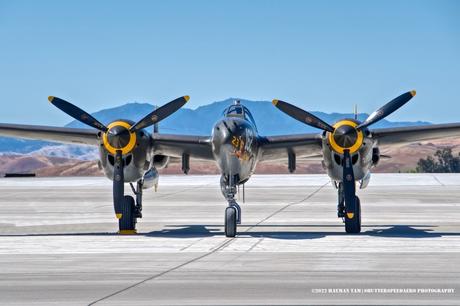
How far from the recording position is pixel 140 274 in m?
16.1

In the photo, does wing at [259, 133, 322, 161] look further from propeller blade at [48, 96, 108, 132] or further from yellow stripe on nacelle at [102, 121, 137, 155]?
propeller blade at [48, 96, 108, 132]

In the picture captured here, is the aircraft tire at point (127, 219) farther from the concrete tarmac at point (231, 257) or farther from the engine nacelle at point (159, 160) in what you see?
the engine nacelle at point (159, 160)

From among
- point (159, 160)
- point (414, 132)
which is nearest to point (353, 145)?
point (414, 132)

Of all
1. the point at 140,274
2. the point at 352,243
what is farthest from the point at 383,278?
the point at 352,243

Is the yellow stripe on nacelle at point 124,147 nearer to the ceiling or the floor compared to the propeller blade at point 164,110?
nearer to the floor

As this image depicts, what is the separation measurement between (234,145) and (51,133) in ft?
21.7

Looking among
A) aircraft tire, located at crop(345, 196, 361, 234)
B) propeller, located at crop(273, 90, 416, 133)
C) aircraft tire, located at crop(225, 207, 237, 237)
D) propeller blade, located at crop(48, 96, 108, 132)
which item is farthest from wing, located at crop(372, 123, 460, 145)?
propeller blade, located at crop(48, 96, 108, 132)

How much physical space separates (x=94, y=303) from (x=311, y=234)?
41.8 ft

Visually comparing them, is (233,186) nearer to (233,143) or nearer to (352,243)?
(233,143)

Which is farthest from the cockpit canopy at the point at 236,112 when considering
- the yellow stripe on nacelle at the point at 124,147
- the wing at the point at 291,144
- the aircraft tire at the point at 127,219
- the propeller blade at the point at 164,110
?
the aircraft tire at the point at 127,219

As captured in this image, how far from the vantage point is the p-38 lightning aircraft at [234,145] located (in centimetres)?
2417

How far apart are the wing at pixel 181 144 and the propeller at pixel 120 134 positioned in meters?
0.65

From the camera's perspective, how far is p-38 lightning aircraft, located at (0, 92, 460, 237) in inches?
952

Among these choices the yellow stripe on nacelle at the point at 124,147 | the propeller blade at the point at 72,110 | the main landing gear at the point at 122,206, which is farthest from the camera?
the propeller blade at the point at 72,110
